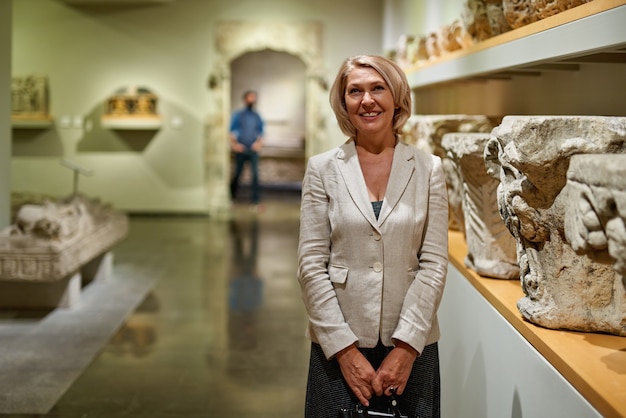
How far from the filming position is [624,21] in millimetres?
1976

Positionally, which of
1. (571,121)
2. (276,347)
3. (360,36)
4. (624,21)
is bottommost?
(276,347)

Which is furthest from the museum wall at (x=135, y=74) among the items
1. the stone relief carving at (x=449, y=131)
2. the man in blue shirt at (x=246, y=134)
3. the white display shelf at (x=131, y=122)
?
the stone relief carving at (x=449, y=131)

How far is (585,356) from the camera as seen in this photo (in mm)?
1983

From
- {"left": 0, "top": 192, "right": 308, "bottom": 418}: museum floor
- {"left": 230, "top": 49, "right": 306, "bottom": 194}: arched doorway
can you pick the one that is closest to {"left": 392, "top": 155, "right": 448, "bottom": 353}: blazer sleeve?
{"left": 0, "top": 192, "right": 308, "bottom": 418}: museum floor

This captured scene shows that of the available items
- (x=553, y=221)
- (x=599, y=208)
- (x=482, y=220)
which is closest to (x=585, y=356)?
(x=553, y=221)

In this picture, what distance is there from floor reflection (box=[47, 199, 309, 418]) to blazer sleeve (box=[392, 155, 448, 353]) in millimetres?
2130

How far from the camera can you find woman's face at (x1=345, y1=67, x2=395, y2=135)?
227 centimetres

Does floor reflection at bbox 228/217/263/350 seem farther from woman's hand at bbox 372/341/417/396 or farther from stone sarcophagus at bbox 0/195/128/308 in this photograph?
woman's hand at bbox 372/341/417/396

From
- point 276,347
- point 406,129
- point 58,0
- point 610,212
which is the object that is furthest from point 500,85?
point 58,0

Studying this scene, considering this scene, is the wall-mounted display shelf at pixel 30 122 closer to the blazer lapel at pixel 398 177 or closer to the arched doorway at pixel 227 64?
the arched doorway at pixel 227 64

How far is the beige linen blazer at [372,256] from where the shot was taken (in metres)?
2.26

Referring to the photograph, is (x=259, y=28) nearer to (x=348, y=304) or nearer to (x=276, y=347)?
(x=276, y=347)

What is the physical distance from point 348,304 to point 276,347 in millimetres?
3263

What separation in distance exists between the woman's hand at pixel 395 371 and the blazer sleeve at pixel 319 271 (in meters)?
0.12
